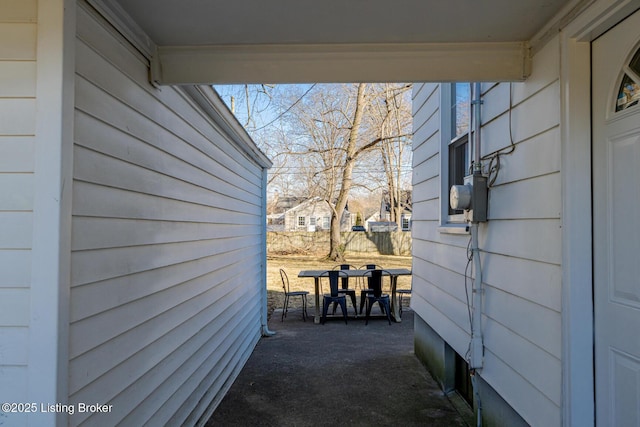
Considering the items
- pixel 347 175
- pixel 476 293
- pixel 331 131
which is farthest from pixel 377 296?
pixel 331 131

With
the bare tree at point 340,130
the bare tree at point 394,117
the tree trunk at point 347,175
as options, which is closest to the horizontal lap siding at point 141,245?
the tree trunk at point 347,175

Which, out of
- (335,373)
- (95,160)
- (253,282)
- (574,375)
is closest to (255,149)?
(253,282)

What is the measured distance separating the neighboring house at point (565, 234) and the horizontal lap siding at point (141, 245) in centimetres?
195

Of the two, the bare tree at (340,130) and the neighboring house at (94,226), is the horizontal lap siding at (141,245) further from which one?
the bare tree at (340,130)

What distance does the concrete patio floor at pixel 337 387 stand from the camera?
3156 mm

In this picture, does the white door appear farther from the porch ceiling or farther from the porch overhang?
the porch overhang

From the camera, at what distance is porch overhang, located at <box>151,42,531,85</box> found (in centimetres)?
208

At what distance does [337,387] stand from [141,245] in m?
2.56

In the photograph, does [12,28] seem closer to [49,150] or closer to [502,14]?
[49,150]

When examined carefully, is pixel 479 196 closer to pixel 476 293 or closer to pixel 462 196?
pixel 462 196

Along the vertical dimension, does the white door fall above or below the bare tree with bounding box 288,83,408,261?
below

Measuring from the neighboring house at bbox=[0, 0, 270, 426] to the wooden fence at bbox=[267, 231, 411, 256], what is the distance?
15067 millimetres

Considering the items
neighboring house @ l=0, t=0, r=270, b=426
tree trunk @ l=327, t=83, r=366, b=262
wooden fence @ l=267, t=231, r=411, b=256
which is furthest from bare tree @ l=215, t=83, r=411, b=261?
neighboring house @ l=0, t=0, r=270, b=426

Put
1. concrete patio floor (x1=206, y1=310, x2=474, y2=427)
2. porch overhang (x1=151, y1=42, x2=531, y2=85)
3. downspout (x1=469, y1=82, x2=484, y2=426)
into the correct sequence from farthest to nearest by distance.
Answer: concrete patio floor (x1=206, y1=310, x2=474, y2=427), downspout (x1=469, y1=82, x2=484, y2=426), porch overhang (x1=151, y1=42, x2=531, y2=85)
